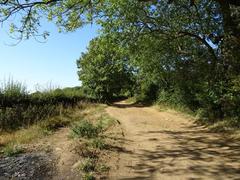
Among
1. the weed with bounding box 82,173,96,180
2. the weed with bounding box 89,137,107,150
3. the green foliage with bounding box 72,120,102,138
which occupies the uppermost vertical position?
the green foliage with bounding box 72,120,102,138

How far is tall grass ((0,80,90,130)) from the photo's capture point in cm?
1492

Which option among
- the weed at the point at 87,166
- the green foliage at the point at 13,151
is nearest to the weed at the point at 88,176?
the weed at the point at 87,166

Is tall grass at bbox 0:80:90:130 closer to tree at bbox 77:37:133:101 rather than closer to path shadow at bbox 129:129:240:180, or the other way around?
path shadow at bbox 129:129:240:180

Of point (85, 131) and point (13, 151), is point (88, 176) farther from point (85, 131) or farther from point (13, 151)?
point (85, 131)

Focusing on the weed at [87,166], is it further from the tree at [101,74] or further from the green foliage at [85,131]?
the tree at [101,74]

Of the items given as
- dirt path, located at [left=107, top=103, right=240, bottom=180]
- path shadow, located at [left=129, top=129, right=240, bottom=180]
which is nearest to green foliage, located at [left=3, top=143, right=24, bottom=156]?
dirt path, located at [left=107, top=103, right=240, bottom=180]

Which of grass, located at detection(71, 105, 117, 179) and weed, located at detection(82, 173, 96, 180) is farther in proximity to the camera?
grass, located at detection(71, 105, 117, 179)

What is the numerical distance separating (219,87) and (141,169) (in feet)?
26.5

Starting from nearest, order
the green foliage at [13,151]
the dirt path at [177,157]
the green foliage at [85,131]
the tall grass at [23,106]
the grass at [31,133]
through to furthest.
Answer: the dirt path at [177,157], the green foliage at [13,151], the green foliage at [85,131], the grass at [31,133], the tall grass at [23,106]

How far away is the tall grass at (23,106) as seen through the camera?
49.0 feet

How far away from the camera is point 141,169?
7.69m

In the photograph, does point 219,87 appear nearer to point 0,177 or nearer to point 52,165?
point 52,165

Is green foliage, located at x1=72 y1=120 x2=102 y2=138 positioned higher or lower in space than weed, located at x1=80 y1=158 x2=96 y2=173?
higher

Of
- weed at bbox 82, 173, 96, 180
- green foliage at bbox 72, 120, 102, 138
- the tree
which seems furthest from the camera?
the tree
